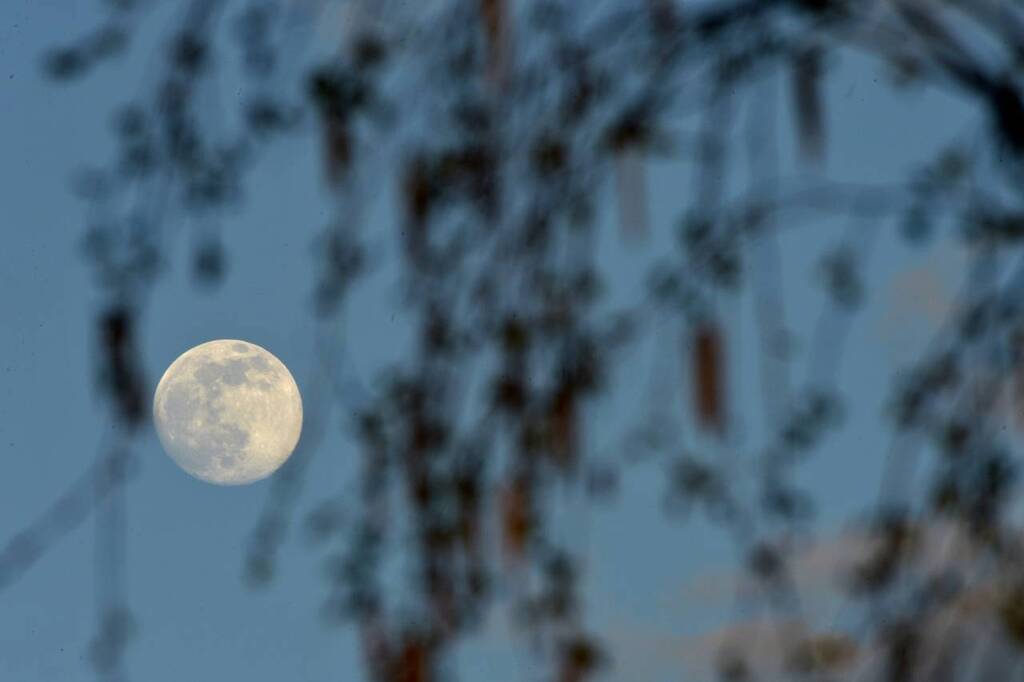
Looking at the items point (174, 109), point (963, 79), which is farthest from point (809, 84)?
point (174, 109)

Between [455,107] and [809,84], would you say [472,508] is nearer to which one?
[455,107]

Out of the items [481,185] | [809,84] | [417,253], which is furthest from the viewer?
[809,84]

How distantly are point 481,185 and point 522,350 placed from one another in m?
0.26

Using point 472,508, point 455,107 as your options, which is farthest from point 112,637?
point 455,107

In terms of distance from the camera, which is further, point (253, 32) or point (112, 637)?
point (253, 32)

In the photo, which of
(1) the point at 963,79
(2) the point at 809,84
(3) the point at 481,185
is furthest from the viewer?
(1) the point at 963,79

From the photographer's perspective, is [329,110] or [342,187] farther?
[329,110]

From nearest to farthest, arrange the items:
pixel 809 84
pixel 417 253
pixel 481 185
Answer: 1. pixel 417 253
2. pixel 481 185
3. pixel 809 84

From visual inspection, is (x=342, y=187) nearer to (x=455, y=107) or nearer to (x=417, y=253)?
(x=417, y=253)

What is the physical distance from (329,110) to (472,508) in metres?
0.65

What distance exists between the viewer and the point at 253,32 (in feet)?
9.50

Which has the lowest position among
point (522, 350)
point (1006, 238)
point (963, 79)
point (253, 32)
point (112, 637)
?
point (112, 637)

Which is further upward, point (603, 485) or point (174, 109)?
point (174, 109)

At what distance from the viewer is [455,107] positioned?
2.68 metres
